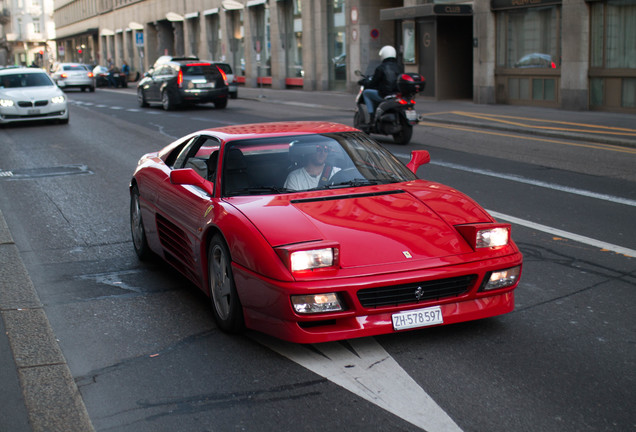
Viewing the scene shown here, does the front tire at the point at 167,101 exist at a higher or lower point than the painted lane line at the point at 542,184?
higher

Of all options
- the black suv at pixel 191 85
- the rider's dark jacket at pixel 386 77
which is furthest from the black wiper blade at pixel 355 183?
the black suv at pixel 191 85

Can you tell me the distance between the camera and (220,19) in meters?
52.1

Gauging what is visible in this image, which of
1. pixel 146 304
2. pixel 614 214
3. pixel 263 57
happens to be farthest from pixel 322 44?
pixel 146 304

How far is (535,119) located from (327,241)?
55.6ft

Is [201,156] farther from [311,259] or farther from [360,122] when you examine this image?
[360,122]

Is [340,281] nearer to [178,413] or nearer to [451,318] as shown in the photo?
[451,318]

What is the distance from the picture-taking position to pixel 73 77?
155 ft

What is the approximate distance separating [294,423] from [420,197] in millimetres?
2128

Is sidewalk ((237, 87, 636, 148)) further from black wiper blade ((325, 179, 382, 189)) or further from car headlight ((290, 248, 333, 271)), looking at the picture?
car headlight ((290, 248, 333, 271))

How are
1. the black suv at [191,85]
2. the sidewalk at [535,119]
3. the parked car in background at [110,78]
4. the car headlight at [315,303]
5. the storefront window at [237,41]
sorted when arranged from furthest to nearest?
the parked car in background at [110,78], the storefront window at [237,41], the black suv at [191,85], the sidewalk at [535,119], the car headlight at [315,303]

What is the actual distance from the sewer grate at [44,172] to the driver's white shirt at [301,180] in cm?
838

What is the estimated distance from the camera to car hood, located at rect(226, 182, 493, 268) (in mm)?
4898

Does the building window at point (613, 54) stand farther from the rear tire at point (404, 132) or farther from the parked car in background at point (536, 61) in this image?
the rear tire at point (404, 132)

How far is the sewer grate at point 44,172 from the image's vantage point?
13.4 metres
